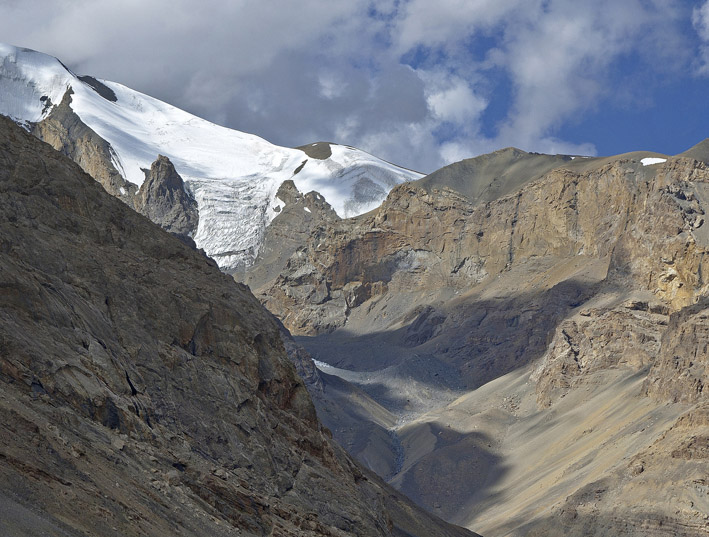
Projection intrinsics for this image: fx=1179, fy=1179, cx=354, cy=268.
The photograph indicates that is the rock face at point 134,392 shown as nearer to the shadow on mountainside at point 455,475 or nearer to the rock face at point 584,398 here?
the rock face at point 584,398

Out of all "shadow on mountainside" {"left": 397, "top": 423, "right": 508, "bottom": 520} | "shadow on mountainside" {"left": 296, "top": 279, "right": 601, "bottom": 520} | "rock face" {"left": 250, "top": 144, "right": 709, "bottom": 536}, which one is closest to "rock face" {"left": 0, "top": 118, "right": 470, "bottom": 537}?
"rock face" {"left": 250, "top": 144, "right": 709, "bottom": 536}

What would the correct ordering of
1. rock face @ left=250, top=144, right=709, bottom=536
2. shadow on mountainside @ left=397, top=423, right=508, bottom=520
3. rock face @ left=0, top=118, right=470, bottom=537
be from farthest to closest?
shadow on mountainside @ left=397, top=423, right=508, bottom=520
rock face @ left=250, top=144, right=709, bottom=536
rock face @ left=0, top=118, right=470, bottom=537

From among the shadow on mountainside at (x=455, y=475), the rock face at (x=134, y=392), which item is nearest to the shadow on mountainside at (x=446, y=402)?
the shadow on mountainside at (x=455, y=475)

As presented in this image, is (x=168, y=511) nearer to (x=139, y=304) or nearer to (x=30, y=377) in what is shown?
(x=30, y=377)

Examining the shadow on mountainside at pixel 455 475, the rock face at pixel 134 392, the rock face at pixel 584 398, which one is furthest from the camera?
the shadow on mountainside at pixel 455 475

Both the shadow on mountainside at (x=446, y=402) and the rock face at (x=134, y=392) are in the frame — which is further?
the shadow on mountainside at (x=446, y=402)

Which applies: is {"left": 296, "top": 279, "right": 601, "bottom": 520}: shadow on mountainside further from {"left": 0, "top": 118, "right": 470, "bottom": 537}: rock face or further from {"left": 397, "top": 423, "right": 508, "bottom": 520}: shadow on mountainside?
{"left": 0, "top": 118, "right": 470, "bottom": 537}: rock face

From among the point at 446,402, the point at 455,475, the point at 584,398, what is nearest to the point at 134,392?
the point at 455,475

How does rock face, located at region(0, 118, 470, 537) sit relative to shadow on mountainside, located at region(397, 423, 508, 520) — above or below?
below
